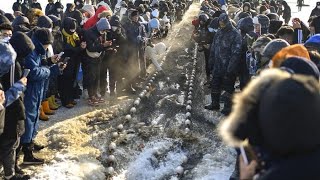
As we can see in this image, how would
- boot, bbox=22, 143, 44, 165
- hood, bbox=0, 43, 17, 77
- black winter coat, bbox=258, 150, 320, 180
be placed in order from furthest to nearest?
boot, bbox=22, 143, 44, 165, hood, bbox=0, 43, 17, 77, black winter coat, bbox=258, 150, 320, 180

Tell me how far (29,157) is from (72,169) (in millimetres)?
593

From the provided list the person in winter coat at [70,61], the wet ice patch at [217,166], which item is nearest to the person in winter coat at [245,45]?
the wet ice patch at [217,166]

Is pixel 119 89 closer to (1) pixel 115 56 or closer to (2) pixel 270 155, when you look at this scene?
(1) pixel 115 56

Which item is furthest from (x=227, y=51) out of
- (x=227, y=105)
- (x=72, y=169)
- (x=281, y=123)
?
(x=281, y=123)

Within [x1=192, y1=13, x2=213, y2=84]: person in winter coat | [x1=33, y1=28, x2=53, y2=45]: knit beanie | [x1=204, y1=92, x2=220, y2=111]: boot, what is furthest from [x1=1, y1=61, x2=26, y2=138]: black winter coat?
[x1=192, y1=13, x2=213, y2=84]: person in winter coat

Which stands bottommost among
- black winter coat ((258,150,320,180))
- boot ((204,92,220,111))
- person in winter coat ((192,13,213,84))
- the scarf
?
boot ((204,92,220,111))

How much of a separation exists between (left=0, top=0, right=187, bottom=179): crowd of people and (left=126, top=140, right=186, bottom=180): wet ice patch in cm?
130

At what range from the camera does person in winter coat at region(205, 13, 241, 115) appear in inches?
303

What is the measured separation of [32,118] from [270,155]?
4198 millimetres

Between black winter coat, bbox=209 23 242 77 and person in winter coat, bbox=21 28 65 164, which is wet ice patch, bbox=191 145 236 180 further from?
person in winter coat, bbox=21 28 65 164

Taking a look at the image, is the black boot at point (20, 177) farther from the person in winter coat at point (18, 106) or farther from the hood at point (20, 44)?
the hood at point (20, 44)

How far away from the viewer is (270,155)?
1925 millimetres

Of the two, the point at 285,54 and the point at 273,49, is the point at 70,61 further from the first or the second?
the point at 285,54

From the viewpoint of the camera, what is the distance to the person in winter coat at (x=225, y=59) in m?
7.70
